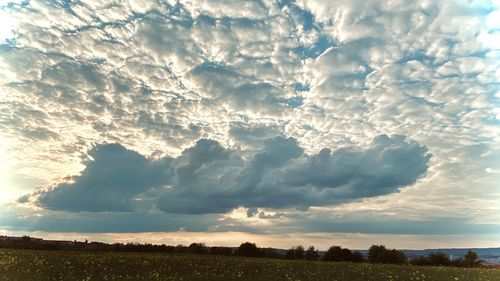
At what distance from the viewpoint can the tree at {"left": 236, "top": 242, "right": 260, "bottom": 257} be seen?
8626cm

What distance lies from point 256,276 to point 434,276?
16227mm

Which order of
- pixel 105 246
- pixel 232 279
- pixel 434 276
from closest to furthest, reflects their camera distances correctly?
pixel 232 279 → pixel 434 276 → pixel 105 246

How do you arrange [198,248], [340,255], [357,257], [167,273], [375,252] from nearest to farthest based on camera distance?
[167,273]
[357,257]
[340,255]
[375,252]
[198,248]

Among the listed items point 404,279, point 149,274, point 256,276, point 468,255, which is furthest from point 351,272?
point 468,255

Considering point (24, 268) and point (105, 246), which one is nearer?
point (24, 268)

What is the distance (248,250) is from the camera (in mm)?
87562

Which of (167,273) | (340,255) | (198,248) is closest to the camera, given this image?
(167,273)

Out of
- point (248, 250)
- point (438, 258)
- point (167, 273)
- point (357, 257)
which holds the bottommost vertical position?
point (167, 273)

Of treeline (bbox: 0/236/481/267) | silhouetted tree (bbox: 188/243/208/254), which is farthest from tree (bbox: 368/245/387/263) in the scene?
silhouetted tree (bbox: 188/243/208/254)

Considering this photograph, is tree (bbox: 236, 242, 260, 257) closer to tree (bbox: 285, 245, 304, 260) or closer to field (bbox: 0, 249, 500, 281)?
tree (bbox: 285, 245, 304, 260)

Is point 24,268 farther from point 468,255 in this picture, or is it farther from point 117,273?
point 468,255

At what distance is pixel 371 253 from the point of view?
8725 centimetres

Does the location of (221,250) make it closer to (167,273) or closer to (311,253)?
(311,253)

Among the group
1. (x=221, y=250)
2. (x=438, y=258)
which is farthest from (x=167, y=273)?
(x=438, y=258)
